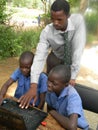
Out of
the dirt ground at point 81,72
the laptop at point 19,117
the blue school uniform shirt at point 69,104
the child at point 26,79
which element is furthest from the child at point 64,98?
the dirt ground at point 81,72

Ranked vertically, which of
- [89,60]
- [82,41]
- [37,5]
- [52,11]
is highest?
[52,11]

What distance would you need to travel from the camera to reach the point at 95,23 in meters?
6.61

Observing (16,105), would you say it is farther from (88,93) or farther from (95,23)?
(95,23)

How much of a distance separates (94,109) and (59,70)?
461 mm

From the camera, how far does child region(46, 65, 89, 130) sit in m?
2.01

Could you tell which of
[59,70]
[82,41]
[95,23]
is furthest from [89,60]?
[59,70]

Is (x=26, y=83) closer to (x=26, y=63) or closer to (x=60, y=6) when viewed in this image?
(x=26, y=63)

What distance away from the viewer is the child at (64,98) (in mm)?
2012

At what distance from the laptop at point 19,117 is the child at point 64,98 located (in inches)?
5.0

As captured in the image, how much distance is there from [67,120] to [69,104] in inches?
5.3

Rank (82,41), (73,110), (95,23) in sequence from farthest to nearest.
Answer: (95,23) → (82,41) → (73,110)

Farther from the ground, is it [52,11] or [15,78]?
[52,11]

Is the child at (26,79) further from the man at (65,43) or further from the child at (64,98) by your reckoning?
the child at (64,98)

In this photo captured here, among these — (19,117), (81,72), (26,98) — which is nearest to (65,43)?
(26,98)
